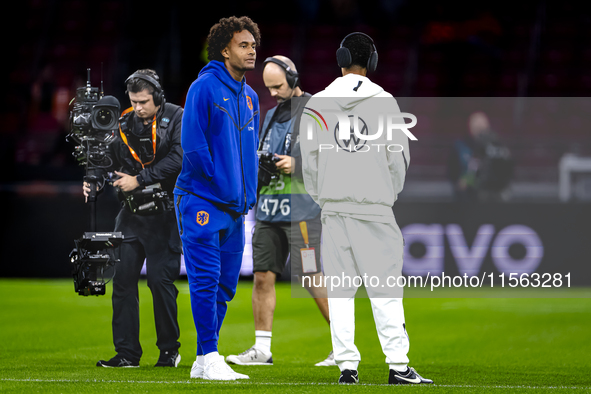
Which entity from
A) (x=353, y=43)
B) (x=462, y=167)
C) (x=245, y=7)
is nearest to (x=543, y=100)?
(x=462, y=167)

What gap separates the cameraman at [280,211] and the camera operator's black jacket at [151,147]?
0.68 metres

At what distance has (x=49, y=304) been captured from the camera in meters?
9.68

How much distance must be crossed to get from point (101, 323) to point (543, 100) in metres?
10.7

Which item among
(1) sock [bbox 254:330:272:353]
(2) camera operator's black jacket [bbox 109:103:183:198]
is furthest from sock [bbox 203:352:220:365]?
(2) camera operator's black jacket [bbox 109:103:183:198]

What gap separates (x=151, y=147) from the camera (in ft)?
18.0

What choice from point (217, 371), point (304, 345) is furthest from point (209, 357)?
point (304, 345)

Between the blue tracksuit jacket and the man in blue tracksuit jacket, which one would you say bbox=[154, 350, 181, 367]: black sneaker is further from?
the blue tracksuit jacket

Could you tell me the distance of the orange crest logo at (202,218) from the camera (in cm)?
455

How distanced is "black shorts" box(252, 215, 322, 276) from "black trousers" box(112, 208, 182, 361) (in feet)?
2.22

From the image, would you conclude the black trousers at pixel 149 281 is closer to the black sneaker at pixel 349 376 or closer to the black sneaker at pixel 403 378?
the black sneaker at pixel 349 376

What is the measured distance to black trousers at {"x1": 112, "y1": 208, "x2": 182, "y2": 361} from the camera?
17.6 ft

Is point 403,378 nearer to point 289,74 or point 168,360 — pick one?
point 168,360

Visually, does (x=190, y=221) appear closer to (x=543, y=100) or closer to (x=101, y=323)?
(x=101, y=323)

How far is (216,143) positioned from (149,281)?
54.3 inches
